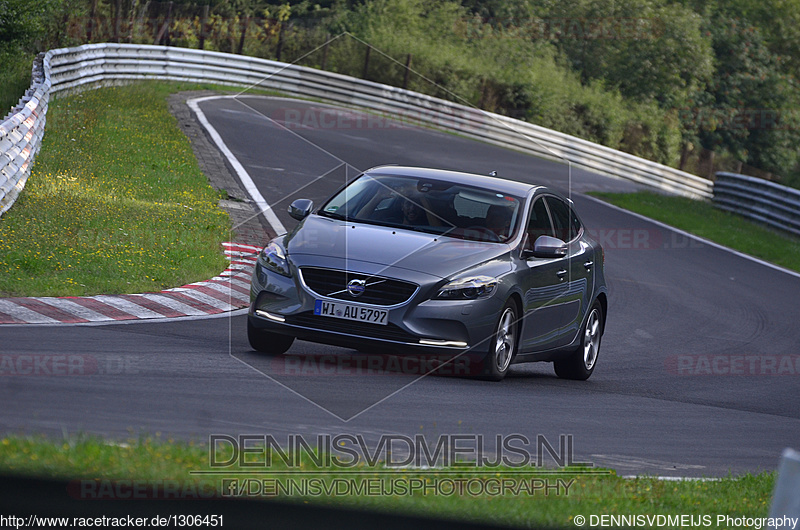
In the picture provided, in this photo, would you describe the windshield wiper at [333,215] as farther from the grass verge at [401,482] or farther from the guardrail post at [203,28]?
the guardrail post at [203,28]

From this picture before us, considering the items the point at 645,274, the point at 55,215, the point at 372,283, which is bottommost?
the point at 645,274

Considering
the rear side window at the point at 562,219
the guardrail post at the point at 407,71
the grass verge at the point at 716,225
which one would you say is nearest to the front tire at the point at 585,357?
the rear side window at the point at 562,219

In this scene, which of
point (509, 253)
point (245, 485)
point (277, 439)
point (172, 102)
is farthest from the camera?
point (172, 102)

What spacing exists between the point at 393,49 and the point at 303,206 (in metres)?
32.1

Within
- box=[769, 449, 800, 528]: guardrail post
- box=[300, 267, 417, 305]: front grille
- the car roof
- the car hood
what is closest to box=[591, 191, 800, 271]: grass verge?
the car roof

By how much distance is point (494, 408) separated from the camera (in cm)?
812

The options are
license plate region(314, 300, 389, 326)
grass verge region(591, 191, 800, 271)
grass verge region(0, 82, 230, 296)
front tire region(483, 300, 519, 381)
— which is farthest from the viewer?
grass verge region(591, 191, 800, 271)

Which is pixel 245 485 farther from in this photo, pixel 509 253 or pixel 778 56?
pixel 778 56

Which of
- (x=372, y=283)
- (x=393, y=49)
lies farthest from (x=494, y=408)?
(x=393, y=49)

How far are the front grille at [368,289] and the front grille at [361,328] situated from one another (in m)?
0.17

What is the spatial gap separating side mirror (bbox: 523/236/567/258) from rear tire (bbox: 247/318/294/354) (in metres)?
2.11

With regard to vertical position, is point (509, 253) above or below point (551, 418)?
above

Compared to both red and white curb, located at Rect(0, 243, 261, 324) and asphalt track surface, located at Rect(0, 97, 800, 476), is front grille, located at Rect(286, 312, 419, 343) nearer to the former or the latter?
asphalt track surface, located at Rect(0, 97, 800, 476)

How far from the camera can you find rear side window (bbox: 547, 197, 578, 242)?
10.7 metres
